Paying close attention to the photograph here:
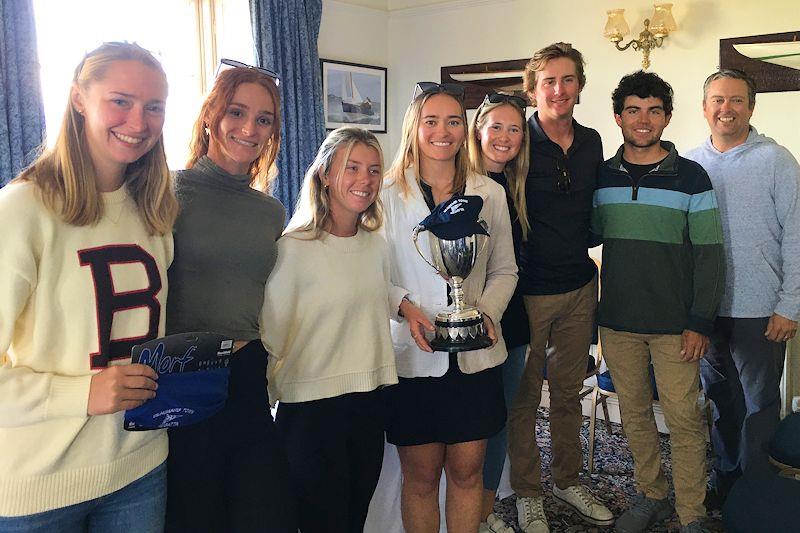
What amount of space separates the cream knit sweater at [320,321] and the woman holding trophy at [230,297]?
0.17 feet

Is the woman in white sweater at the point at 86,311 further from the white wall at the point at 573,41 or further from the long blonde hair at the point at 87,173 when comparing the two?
the white wall at the point at 573,41

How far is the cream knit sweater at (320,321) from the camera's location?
1711mm

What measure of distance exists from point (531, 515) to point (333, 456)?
1.27m

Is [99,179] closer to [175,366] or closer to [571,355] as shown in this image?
[175,366]

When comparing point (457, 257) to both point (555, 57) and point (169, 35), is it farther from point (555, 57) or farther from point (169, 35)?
point (169, 35)

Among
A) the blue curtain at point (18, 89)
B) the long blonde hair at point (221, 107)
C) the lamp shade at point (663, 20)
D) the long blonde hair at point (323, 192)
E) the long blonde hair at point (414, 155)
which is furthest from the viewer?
the lamp shade at point (663, 20)

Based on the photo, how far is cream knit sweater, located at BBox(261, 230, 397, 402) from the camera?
5.61 feet

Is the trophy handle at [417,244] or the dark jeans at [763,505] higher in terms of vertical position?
the trophy handle at [417,244]

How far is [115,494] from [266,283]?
591mm

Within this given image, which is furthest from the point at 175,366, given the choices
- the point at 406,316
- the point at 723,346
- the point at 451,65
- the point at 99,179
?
the point at 451,65

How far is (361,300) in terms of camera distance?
1.78 meters

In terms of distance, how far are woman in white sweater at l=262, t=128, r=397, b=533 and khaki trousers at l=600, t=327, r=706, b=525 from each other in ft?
3.53

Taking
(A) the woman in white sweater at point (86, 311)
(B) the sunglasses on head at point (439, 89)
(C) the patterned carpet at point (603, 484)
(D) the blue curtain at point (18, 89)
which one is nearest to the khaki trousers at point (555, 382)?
(C) the patterned carpet at point (603, 484)

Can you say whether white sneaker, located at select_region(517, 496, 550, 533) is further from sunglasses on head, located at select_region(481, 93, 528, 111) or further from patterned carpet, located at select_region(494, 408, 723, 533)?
sunglasses on head, located at select_region(481, 93, 528, 111)
